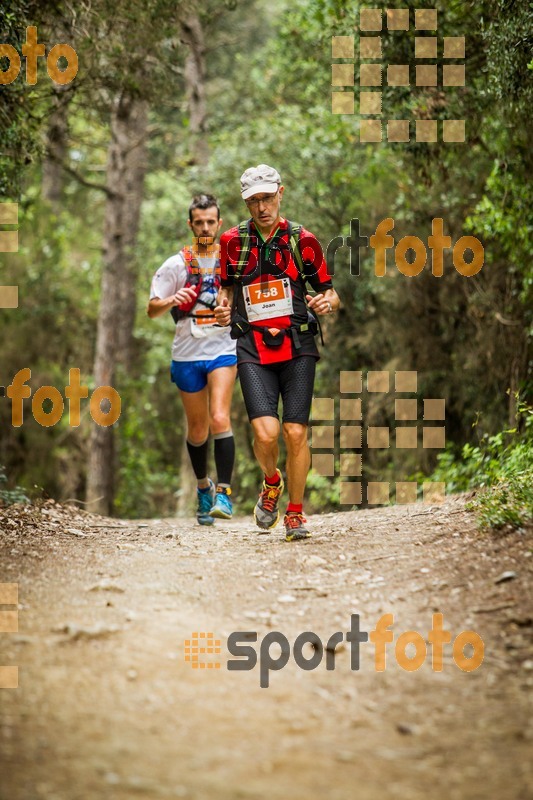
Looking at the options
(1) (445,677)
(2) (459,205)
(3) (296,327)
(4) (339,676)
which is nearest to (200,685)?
(4) (339,676)

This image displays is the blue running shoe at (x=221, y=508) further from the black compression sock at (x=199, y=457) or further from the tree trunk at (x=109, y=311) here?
the tree trunk at (x=109, y=311)

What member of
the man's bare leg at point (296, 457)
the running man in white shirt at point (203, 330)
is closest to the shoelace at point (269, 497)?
the man's bare leg at point (296, 457)

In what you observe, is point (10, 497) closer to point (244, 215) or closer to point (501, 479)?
point (501, 479)

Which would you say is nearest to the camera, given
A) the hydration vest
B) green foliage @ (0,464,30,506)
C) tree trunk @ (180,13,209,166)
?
the hydration vest

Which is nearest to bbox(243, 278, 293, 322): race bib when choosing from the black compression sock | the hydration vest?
the hydration vest

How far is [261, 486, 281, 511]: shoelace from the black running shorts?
1.95 ft

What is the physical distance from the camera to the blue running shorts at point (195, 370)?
7980mm

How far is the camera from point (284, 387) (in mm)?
6887

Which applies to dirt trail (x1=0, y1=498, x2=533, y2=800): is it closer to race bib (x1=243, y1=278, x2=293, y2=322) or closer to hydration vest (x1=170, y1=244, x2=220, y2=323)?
race bib (x1=243, y1=278, x2=293, y2=322)

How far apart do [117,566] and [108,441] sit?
1206 centimetres

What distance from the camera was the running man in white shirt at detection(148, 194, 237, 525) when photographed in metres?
7.81

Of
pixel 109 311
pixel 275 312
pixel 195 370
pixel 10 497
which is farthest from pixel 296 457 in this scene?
pixel 109 311

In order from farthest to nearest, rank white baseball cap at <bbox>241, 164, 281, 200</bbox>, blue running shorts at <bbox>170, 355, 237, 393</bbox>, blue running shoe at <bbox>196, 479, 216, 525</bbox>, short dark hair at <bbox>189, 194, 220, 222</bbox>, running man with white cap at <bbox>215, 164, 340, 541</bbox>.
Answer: blue running shoe at <bbox>196, 479, 216, 525</bbox> → blue running shorts at <bbox>170, 355, 237, 393</bbox> → short dark hair at <bbox>189, 194, 220, 222</bbox> → running man with white cap at <bbox>215, 164, 340, 541</bbox> → white baseball cap at <bbox>241, 164, 281, 200</bbox>

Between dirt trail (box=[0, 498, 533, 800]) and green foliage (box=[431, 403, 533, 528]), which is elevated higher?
green foliage (box=[431, 403, 533, 528])
